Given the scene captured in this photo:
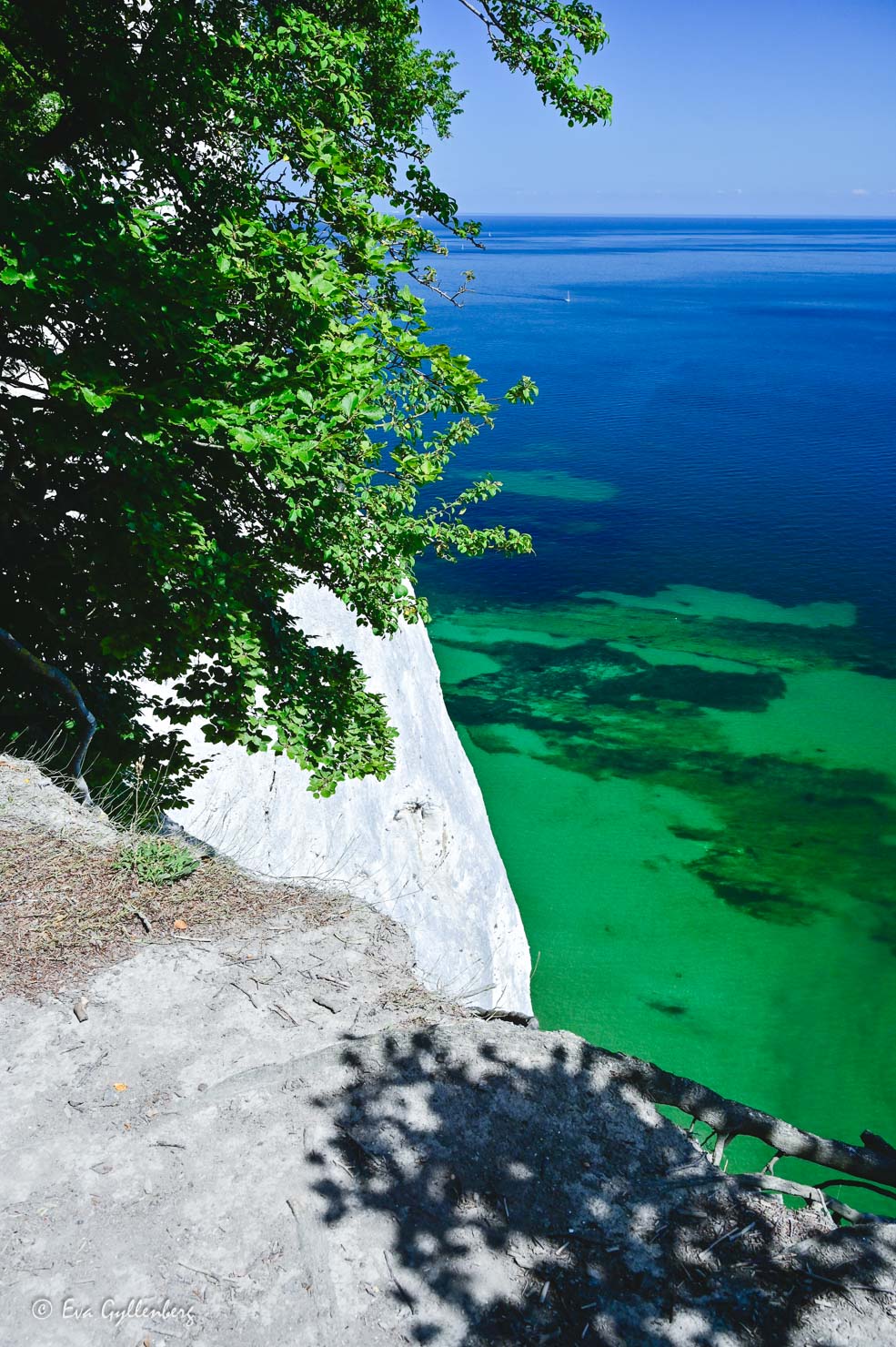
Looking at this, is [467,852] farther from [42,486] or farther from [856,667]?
[856,667]

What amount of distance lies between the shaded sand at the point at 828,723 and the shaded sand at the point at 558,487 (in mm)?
18653

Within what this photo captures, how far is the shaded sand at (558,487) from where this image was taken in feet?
144

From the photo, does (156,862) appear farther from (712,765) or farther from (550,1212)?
(712,765)

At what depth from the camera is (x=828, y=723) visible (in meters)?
25.2

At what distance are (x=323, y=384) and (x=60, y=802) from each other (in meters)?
3.64

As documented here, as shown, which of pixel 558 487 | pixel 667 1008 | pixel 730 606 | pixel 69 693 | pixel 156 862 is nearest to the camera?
pixel 156 862

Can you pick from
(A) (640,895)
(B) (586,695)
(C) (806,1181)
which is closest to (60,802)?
(C) (806,1181)

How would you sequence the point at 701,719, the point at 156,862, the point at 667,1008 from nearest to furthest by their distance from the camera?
the point at 156,862, the point at 667,1008, the point at 701,719

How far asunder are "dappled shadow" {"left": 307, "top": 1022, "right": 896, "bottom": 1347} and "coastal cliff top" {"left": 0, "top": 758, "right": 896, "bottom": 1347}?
0.01 metres

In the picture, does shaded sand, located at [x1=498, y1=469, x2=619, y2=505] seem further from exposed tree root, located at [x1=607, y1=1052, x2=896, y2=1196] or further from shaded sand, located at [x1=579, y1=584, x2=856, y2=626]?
exposed tree root, located at [x1=607, y1=1052, x2=896, y2=1196]

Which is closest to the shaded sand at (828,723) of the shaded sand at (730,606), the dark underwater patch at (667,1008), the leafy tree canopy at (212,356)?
the shaded sand at (730,606)

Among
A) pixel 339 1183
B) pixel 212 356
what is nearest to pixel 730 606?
pixel 212 356

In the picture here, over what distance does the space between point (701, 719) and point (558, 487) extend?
23093 mm

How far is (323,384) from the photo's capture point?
231 inches
